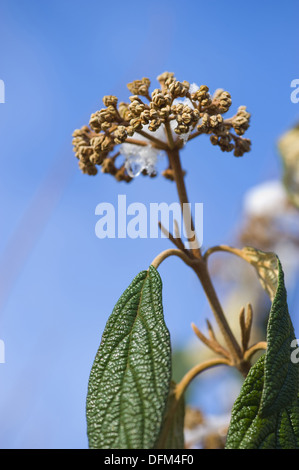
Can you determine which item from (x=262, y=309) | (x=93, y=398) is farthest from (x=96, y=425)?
(x=262, y=309)

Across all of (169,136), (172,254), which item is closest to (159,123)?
(169,136)

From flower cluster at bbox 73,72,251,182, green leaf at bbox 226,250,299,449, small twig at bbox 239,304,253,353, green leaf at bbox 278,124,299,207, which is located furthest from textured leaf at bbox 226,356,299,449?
green leaf at bbox 278,124,299,207

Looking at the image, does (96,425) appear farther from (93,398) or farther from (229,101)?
(229,101)

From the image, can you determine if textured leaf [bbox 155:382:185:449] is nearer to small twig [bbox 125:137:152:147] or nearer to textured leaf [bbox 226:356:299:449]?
textured leaf [bbox 226:356:299:449]

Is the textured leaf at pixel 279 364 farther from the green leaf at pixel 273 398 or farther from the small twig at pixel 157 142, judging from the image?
the small twig at pixel 157 142
